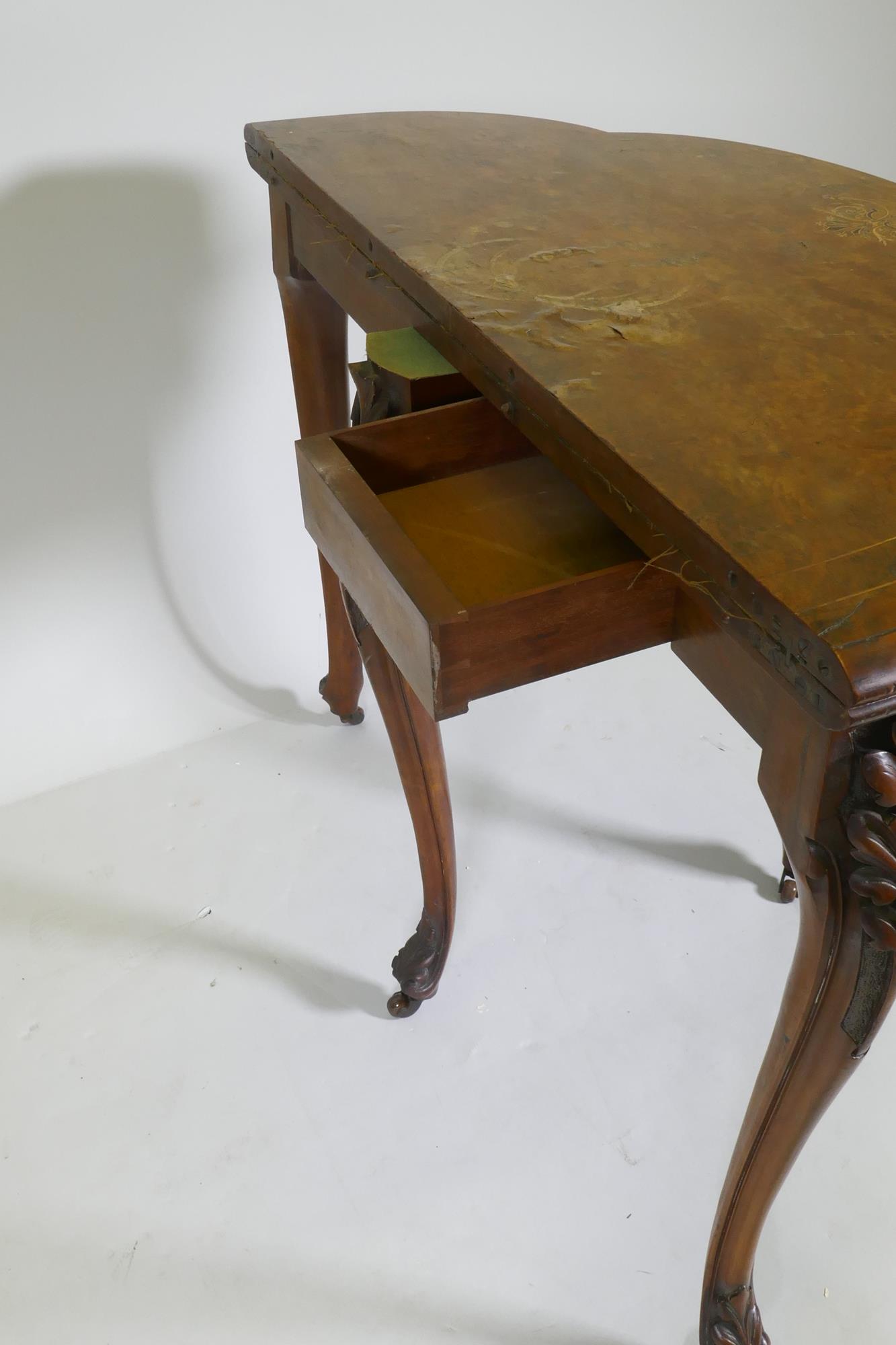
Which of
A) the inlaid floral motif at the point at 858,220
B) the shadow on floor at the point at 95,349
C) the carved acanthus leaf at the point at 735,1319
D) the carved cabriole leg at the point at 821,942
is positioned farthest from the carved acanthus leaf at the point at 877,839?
the shadow on floor at the point at 95,349

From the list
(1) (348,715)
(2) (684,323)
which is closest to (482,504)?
(2) (684,323)

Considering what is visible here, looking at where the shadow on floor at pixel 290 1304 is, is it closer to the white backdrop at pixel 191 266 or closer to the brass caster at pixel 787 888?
the brass caster at pixel 787 888

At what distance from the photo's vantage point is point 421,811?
118 centimetres

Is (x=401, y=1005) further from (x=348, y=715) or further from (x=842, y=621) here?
(x=842, y=621)

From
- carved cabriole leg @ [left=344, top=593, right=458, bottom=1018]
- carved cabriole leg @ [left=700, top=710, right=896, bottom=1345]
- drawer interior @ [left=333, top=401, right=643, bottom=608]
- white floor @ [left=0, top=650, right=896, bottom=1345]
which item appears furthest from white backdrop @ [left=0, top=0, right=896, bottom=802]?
carved cabriole leg @ [left=700, top=710, right=896, bottom=1345]

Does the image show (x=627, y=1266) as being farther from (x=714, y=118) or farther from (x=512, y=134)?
(x=714, y=118)

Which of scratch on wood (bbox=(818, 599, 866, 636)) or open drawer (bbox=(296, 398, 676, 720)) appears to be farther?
open drawer (bbox=(296, 398, 676, 720))

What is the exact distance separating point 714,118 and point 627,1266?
153 centimetres

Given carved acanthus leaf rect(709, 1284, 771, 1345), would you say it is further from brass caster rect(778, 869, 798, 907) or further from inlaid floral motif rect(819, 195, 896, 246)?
inlaid floral motif rect(819, 195, 896, 246)

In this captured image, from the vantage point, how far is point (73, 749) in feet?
5.39

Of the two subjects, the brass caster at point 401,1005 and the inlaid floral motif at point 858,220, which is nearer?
the inlaid floral motif at point 858,220

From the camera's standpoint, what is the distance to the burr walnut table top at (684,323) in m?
0.60

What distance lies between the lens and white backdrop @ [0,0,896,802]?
4.17ft

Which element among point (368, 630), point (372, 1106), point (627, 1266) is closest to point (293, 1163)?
point (372, 1106)
